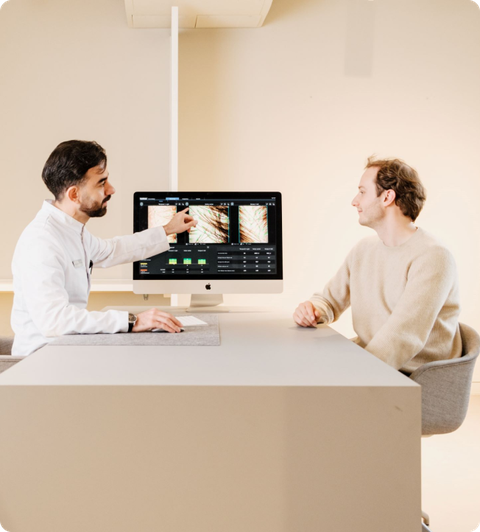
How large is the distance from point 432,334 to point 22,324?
1.38m

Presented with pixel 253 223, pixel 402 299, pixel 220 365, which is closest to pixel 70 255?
pixel 253 223

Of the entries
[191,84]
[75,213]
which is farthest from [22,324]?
[191,84]

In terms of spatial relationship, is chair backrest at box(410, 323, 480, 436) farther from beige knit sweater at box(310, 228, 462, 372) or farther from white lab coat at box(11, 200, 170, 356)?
white lab coat at box(11, 200, 170, 356)

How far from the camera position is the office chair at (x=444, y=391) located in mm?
1583

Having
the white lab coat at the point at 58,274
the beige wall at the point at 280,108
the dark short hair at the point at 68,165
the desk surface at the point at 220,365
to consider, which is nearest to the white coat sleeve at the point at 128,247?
the white lab coat at the point at 58,274

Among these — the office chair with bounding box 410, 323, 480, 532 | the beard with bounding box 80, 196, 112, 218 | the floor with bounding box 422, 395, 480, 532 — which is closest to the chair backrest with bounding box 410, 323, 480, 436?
the office chair with bounding box 410, 323, 480, 532

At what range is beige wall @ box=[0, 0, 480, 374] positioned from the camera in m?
3.19

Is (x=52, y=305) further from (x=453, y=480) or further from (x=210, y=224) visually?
(x=453, y=480)

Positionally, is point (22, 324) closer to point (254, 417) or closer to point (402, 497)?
point (254, 417)

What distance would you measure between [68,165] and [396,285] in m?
1.26

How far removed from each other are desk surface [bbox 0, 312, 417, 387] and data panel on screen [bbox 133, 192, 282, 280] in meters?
0.65

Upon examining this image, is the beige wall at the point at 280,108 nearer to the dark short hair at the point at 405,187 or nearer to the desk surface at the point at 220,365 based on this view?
the dark short hair at the point at 405,187

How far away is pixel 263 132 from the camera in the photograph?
3.30 m

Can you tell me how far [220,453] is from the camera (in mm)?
952
